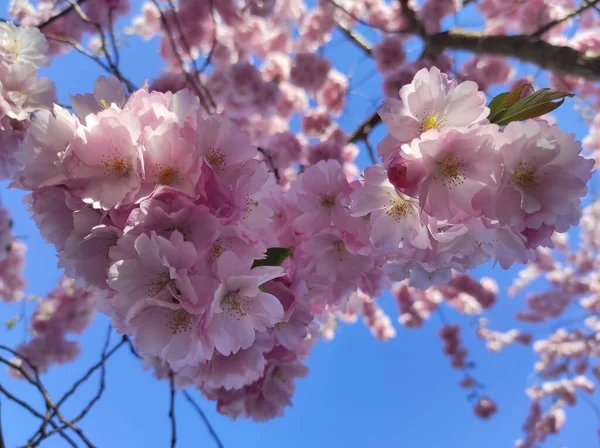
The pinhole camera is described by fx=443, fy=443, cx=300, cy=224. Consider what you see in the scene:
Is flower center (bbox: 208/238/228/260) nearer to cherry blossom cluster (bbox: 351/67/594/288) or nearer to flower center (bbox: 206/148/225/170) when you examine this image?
flower center (bbox: 206/148/225/170)

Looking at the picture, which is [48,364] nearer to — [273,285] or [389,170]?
[273,285]

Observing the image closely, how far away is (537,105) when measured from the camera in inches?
30.4

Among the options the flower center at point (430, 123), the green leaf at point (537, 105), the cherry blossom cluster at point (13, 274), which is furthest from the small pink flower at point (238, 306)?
the cherry blossom cluster at point (13, 274)

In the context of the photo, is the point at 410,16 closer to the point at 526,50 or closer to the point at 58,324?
the point at 526,50

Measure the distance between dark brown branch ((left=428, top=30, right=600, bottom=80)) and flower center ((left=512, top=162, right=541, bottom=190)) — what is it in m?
2.10

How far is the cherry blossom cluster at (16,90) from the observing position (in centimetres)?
102

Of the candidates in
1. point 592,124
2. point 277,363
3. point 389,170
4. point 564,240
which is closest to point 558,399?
point 564,240

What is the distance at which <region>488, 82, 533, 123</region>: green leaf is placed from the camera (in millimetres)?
865

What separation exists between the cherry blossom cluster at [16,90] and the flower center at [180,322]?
23.4 inches

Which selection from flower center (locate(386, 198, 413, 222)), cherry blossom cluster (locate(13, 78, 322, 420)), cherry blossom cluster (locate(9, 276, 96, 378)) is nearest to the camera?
cherry blossom cluster (locate(13, 78, 322, 420))

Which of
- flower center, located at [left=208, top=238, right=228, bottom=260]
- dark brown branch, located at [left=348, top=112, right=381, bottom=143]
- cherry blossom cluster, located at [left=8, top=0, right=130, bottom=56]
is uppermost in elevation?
cherry blossom cluster, located at [left=8, top=0, right=130, bottom=56]

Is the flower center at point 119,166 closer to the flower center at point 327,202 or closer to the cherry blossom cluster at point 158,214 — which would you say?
the cherry blossom cluster at point 158,214

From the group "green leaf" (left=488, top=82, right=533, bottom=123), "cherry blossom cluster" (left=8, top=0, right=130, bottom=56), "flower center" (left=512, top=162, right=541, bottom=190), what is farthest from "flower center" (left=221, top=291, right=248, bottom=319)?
"cherry blossom cluster" (left=8, top=0, right=130, bottom=56)

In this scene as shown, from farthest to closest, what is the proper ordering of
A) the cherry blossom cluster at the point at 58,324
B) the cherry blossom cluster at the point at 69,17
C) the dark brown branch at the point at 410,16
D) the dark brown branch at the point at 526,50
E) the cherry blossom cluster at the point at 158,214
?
the cherry blossom cluster at the point at 58,324 → the dark brown branch at the point at 410,16 → the cherry blossom cluster at the point at 69,17 → the dark brown branch at the point at 526,50 → the cherry blossom cluster at the point at 158,214
